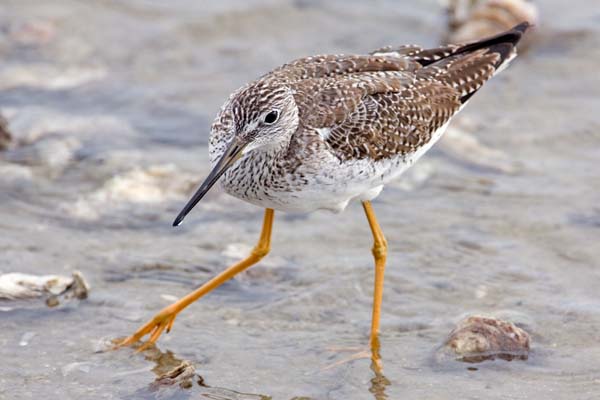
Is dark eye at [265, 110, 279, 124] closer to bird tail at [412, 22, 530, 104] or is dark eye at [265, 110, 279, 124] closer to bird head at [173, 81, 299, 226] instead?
bird head at [173, 81, 299, 226]

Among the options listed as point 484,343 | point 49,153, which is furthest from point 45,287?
point 484,343

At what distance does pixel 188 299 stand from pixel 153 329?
1.10 ft

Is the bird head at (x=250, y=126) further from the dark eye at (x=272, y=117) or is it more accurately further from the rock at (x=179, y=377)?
the rock at (x=179, y=377)

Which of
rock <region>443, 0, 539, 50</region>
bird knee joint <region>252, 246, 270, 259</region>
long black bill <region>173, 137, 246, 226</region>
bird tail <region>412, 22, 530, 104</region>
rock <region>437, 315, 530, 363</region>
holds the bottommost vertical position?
rock <region>437, 315, 530, 363</region>

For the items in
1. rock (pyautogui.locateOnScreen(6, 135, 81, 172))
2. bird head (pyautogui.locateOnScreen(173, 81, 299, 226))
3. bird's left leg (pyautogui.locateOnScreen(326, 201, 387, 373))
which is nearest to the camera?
bird head (pyautogui.locateOnScreen(173, 81, 299, 226))

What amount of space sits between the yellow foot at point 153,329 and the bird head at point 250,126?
2.93 feet

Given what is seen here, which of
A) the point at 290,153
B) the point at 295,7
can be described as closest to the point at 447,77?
the point at 290,153

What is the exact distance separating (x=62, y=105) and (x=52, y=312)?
418 cm

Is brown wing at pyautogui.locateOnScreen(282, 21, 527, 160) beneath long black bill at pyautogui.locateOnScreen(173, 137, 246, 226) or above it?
above

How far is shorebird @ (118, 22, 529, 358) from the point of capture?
6.55 metres

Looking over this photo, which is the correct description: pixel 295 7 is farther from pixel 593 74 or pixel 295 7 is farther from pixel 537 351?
pixel 537 351

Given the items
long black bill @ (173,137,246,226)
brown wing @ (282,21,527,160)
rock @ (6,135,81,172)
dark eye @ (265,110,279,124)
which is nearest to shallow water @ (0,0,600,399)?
rock @ (6,135,81,172)

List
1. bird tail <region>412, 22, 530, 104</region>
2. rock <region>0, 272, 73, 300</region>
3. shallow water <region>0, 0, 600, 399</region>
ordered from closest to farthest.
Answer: shallow water <region>0, 0, 600, 399</region>, rock <region>0, 272, 73, 300</region>, bird tail <region>412, 22, 530, 104</region>

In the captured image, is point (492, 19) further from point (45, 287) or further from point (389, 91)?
point (45, 287)
